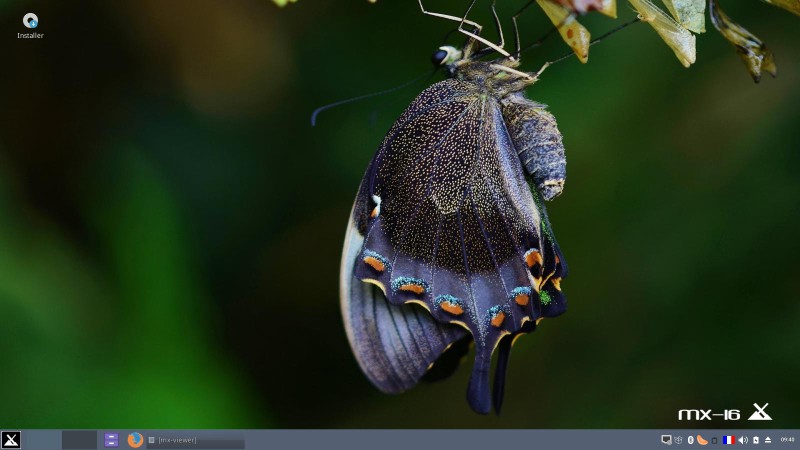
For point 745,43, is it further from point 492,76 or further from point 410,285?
point 410,285

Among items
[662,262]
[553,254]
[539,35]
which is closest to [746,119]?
[662,262]

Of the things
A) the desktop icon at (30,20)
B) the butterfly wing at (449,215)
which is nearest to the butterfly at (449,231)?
the butterfly wing at (449,215)

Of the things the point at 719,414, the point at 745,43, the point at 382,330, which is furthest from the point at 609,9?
the point at 719,414

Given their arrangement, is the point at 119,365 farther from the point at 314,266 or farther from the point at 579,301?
the point at 579,301

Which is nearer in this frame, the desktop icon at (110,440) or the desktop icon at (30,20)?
the desktop icon at (110,440)

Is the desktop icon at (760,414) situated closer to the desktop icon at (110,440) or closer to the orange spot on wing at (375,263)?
the orange spot on wing at (375,263)
